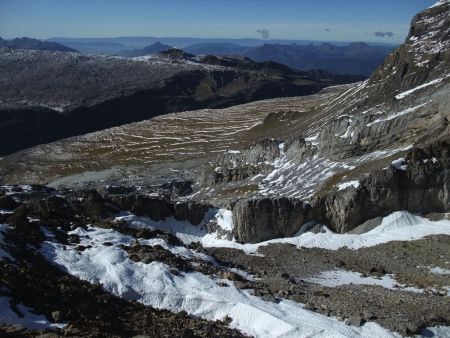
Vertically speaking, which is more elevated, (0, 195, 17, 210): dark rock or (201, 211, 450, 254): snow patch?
(0, 195, 17, 210): dark rock

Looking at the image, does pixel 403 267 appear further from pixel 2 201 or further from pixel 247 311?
pixel 2 201

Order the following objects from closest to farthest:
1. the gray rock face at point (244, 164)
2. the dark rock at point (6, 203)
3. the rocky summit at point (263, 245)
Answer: the rocky summit at point (263, 245) < the dark rock at point (6, 203) < the gray rock face at point (244, 164)

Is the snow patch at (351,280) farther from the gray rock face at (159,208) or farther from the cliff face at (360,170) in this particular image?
the gray rock face at (159,208)

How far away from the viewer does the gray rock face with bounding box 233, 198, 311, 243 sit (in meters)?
37.2

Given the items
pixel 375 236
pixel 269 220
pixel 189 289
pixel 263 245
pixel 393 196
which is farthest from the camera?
pixel 269 220

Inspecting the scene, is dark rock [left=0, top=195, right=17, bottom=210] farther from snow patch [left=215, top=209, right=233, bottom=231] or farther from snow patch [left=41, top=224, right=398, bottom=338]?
snow patch [left=215, top=209, right=233, bottom=231]

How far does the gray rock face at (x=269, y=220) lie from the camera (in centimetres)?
3719

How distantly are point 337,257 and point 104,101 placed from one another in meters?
179

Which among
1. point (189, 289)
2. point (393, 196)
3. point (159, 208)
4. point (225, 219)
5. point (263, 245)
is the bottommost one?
point (263, 245)

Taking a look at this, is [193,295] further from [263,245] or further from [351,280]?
[263,245]

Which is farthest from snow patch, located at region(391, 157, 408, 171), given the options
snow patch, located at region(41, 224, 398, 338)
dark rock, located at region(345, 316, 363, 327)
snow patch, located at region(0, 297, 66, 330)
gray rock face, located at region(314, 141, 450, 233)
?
snow patch, located at region(0, 297, 66, 330)

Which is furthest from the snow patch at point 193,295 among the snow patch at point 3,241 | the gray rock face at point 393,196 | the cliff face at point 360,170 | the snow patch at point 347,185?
the snow patch at point 347,185

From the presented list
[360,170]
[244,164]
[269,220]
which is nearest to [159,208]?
[269,220]

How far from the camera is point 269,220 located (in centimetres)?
3738
